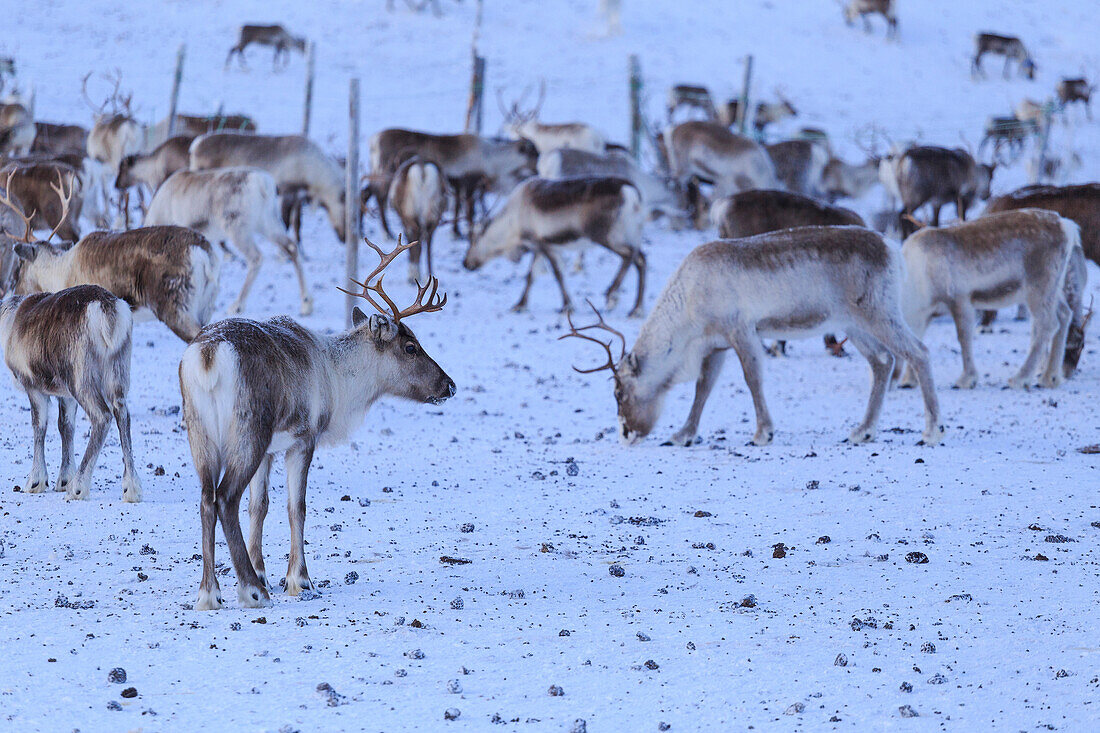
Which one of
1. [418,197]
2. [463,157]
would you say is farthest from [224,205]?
[463,157]

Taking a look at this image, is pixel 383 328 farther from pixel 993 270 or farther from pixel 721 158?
pixel 721 158

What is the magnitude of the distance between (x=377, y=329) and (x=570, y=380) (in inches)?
166

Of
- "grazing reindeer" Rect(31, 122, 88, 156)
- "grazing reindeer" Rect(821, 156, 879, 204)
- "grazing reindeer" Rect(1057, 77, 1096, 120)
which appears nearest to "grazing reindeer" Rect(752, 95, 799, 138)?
"grazing reindeer" Rect(821, 156, 879, 204)

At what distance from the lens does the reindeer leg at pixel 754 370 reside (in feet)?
23.3

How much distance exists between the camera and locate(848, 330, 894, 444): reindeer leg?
7.07 m

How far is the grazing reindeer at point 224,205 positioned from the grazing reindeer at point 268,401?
5.70m

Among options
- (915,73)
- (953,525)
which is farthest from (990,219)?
(915,73)

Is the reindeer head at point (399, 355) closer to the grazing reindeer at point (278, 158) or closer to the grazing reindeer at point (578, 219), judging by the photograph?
the grazing reindeer at point (578, 219)

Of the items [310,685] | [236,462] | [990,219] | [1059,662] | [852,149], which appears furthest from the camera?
[852,149]

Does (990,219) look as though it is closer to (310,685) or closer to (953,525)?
(953,525)

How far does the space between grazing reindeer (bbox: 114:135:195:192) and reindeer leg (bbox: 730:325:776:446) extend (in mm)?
8562

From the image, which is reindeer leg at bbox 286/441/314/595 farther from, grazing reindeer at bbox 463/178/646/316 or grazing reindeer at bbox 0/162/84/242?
grazing reindeer at bbox 0/162/84/242

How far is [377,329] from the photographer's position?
192 inches

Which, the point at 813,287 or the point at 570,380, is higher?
the point at 813,287
